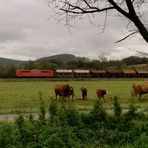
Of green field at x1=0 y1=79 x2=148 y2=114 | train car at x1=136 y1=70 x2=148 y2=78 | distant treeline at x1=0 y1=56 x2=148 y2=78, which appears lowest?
green field at x1=0 y1=79 x2=148 y2=114

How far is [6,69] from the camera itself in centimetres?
11525

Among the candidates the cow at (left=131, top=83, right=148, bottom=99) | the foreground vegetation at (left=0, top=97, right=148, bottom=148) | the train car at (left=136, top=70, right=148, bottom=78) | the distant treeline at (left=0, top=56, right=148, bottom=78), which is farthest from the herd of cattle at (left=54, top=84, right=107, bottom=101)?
the distant treeline at (left=0, top=56, right=148, bottom=78)

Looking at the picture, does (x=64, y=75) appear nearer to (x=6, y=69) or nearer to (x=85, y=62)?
(x=6, y=69)

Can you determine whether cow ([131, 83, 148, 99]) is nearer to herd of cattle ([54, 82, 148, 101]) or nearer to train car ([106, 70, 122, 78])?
herd of cattle ([54, 82, 148, 101])

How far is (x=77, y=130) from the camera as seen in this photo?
1132cm

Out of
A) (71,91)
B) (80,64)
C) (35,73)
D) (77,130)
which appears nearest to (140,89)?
(71,91)

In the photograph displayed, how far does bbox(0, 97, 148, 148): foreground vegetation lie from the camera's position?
30.6 ft

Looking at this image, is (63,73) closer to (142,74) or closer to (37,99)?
(142,74)

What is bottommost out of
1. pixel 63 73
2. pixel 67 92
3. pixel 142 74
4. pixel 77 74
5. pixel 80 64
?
pixel 67 92

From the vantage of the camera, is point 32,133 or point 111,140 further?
point 111,140

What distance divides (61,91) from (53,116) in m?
19.0

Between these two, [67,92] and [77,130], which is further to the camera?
[67,92]

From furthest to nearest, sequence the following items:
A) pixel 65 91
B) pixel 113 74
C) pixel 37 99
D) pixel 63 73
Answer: pixel 113 74, pixel 63 73, pixel 37 99, pixel 65 91

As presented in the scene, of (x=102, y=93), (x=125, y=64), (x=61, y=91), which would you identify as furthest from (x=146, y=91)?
(x=125, y=64)
